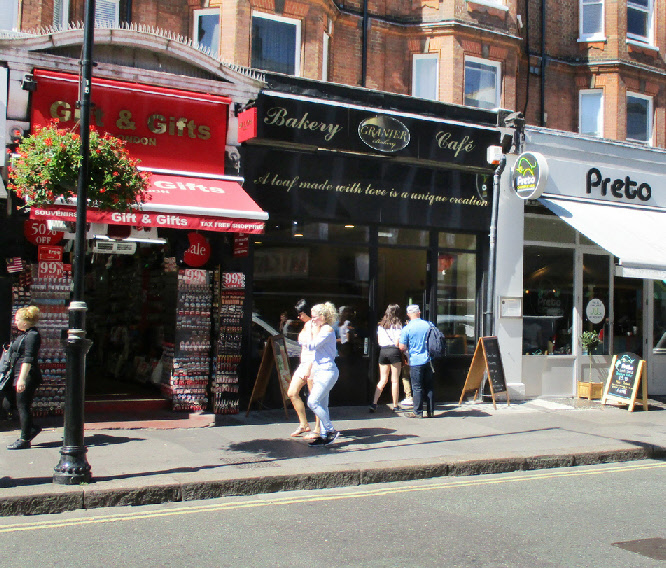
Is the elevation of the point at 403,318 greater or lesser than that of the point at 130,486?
greater

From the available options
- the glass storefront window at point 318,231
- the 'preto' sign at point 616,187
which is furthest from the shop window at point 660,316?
the glass storefront window at point 318,231

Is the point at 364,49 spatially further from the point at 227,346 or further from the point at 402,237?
the point at 227,346

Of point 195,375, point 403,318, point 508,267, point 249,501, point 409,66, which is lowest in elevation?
point 249,501

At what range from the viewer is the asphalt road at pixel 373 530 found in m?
5.32

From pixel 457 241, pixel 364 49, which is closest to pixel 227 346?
pixel 457 241

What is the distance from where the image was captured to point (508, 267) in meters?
13.9

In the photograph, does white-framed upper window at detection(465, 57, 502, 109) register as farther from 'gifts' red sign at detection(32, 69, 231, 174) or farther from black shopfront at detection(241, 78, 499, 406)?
'gifts' red sign at detection(32, 69, 231, 174)

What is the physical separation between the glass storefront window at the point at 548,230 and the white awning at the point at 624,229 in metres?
0.50

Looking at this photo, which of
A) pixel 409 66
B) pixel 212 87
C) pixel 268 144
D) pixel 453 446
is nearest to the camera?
pixel 453 446

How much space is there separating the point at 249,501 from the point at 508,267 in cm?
828

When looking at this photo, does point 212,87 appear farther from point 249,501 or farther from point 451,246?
point 249,501

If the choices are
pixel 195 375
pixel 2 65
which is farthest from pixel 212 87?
pixel 195 375

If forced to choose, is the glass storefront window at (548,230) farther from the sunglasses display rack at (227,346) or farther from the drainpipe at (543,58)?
the sunglasses display rack at (227,346)

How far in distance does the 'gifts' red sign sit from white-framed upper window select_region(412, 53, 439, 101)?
6.33 meters
